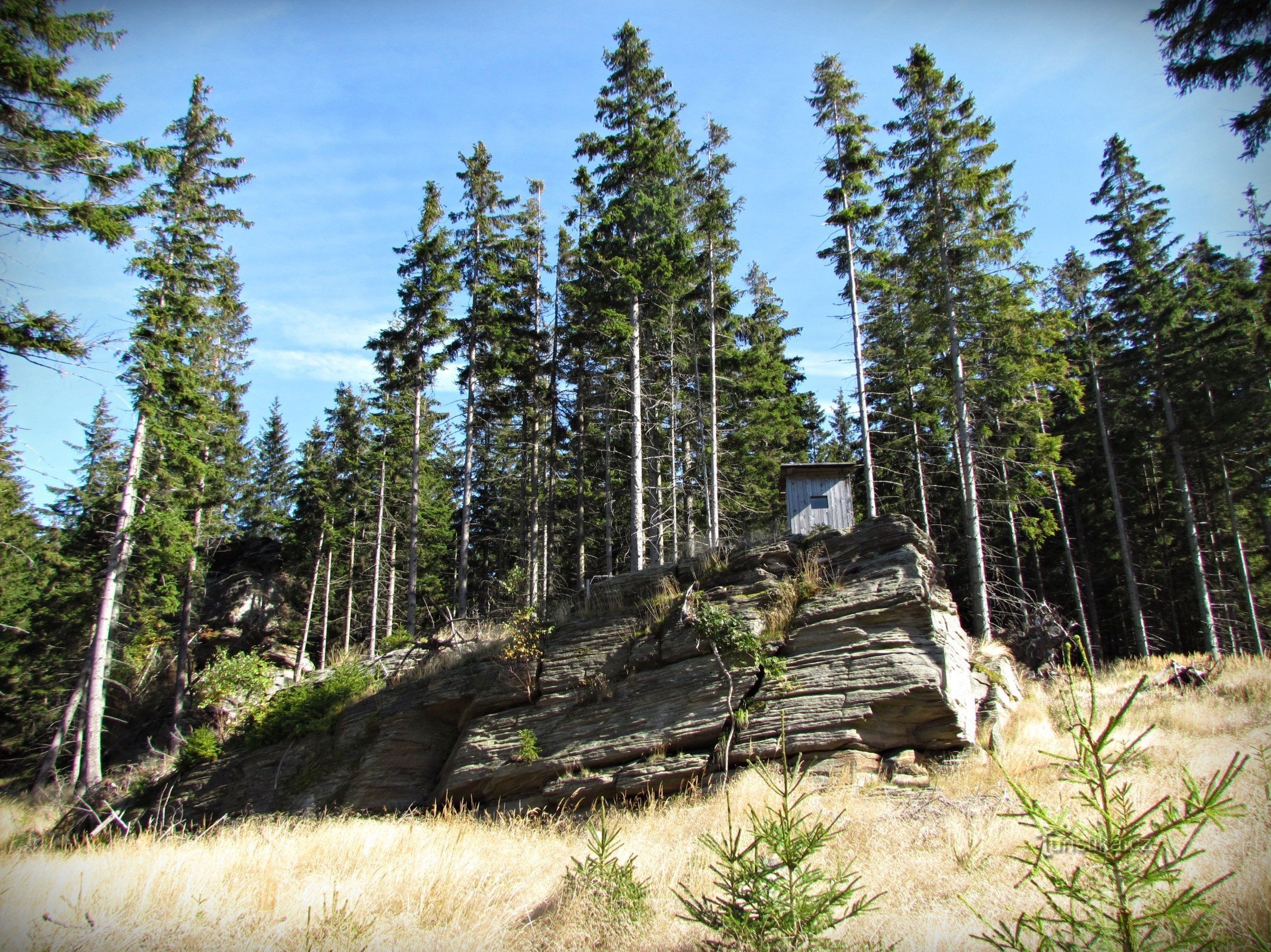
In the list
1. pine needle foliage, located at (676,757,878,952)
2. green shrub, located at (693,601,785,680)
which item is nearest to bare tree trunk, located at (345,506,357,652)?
green shrub, located at (693,601,785,680)

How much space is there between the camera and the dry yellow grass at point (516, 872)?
5.16 m

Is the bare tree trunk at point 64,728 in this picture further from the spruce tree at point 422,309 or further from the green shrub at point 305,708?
the spruce tree at point 422,309

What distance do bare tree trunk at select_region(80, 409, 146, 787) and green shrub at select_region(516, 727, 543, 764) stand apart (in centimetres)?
1134

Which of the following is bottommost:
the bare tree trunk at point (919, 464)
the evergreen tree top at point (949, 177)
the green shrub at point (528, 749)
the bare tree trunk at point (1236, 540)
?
the green shrub at point (528, 749)

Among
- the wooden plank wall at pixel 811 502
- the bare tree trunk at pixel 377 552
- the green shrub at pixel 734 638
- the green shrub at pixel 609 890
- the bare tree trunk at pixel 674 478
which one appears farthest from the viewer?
the bare tree trunk at pixel 377 552

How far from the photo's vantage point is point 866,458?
18.3 m

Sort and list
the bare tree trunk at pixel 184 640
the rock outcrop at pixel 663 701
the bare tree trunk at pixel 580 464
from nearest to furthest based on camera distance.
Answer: the rock outcrop at pixel 663 701, the bare tree trunk at pixel 184 640, the bare tree trunk at pixel 580 464

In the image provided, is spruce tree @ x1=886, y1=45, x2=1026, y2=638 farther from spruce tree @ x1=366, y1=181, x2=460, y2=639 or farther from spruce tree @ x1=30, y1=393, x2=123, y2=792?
spruce tree @ x1=30, y1=393, x2=123, y2=792

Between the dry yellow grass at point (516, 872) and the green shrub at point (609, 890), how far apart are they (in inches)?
5.3

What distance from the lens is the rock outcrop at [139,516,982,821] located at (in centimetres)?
972

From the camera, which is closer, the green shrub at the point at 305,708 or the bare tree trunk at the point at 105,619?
the green shrub at the point at 305,708

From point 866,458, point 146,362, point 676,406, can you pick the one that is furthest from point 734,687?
point 146,362

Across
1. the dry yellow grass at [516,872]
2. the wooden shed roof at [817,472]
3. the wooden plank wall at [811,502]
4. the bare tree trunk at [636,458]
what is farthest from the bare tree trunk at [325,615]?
the wooden shed roof at [817,472]

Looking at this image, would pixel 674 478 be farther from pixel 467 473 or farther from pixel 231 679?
pixel 231 679
